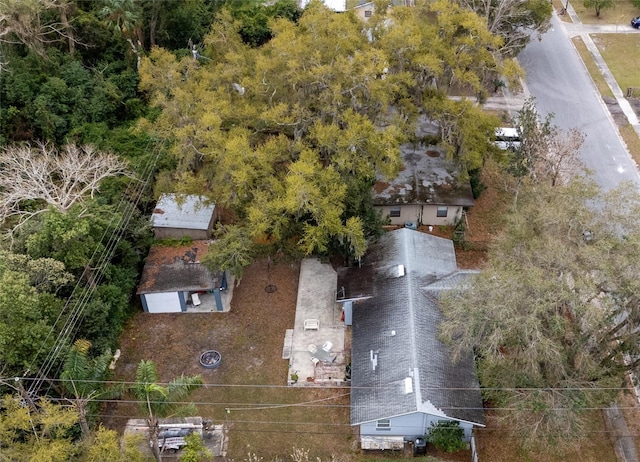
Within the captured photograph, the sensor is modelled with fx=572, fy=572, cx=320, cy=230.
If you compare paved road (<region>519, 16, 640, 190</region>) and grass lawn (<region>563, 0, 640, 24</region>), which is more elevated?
grass lawn (<region>563, 0, 640, 24</region>)

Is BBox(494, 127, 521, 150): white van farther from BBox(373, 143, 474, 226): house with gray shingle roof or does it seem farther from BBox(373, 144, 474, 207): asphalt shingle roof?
BBox(373, 143, 474, 226): house with gray shingle roof

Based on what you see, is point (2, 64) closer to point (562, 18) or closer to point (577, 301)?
point (577, 301)

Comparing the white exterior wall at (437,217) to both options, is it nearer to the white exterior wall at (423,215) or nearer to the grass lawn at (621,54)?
the white exterior wall at (423,215)

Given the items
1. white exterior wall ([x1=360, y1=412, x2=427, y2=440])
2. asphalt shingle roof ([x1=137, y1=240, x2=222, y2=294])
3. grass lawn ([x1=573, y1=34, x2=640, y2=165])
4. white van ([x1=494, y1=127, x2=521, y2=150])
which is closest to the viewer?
white exterior wall ([x1=360, y1=412, x2=427, y2=440])

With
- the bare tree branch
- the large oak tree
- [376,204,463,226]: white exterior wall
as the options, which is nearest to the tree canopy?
the large oak tree

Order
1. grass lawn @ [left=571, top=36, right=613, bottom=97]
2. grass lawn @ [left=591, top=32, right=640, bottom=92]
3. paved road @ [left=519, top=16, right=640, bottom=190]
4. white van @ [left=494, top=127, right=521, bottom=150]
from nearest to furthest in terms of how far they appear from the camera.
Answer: white van @ [left=494, top=127, right=521, bottom=150] → paved road @ [left=519, top=16, right=640, bottom=190] → grass lawn @ [left=571, top=36, right=613, bottom=97] → grass lawn @ [left=591, top=32, right=640, bottom=92]

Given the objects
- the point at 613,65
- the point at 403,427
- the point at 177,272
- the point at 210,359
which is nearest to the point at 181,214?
the point at 177,272

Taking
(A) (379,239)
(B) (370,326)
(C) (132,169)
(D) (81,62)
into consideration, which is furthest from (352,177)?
(D) (81,62)
